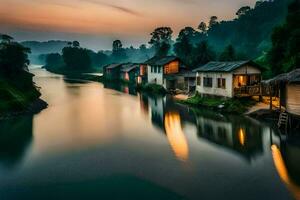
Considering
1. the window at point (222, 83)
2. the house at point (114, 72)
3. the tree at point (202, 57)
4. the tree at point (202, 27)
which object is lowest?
the window at point (222, 83)

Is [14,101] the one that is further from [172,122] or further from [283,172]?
[283,172]

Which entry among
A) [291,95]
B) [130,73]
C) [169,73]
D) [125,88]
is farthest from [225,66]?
[130,73]

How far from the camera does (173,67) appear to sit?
64812 mm

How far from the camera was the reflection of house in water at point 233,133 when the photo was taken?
22.6m

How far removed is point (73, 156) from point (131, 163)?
4580mm

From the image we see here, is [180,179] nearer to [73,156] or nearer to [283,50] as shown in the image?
[73,156]

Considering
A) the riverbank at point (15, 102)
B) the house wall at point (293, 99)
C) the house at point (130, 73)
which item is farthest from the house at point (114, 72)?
the house wall at point (293, 99)

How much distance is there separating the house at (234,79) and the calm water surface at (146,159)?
5.47 m

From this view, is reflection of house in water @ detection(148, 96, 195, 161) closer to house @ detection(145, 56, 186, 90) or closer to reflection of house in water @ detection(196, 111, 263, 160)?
reflection of house in water @ detection(196, 111, 263, 160)

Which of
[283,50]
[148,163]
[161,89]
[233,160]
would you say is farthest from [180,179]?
[161,89]

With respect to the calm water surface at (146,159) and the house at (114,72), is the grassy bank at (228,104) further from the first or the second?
the house at (114,72)

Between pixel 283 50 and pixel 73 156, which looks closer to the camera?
pixel 73 156

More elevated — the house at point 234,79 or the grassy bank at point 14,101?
the house at point 234,79

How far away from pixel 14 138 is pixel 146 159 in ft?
45.4
